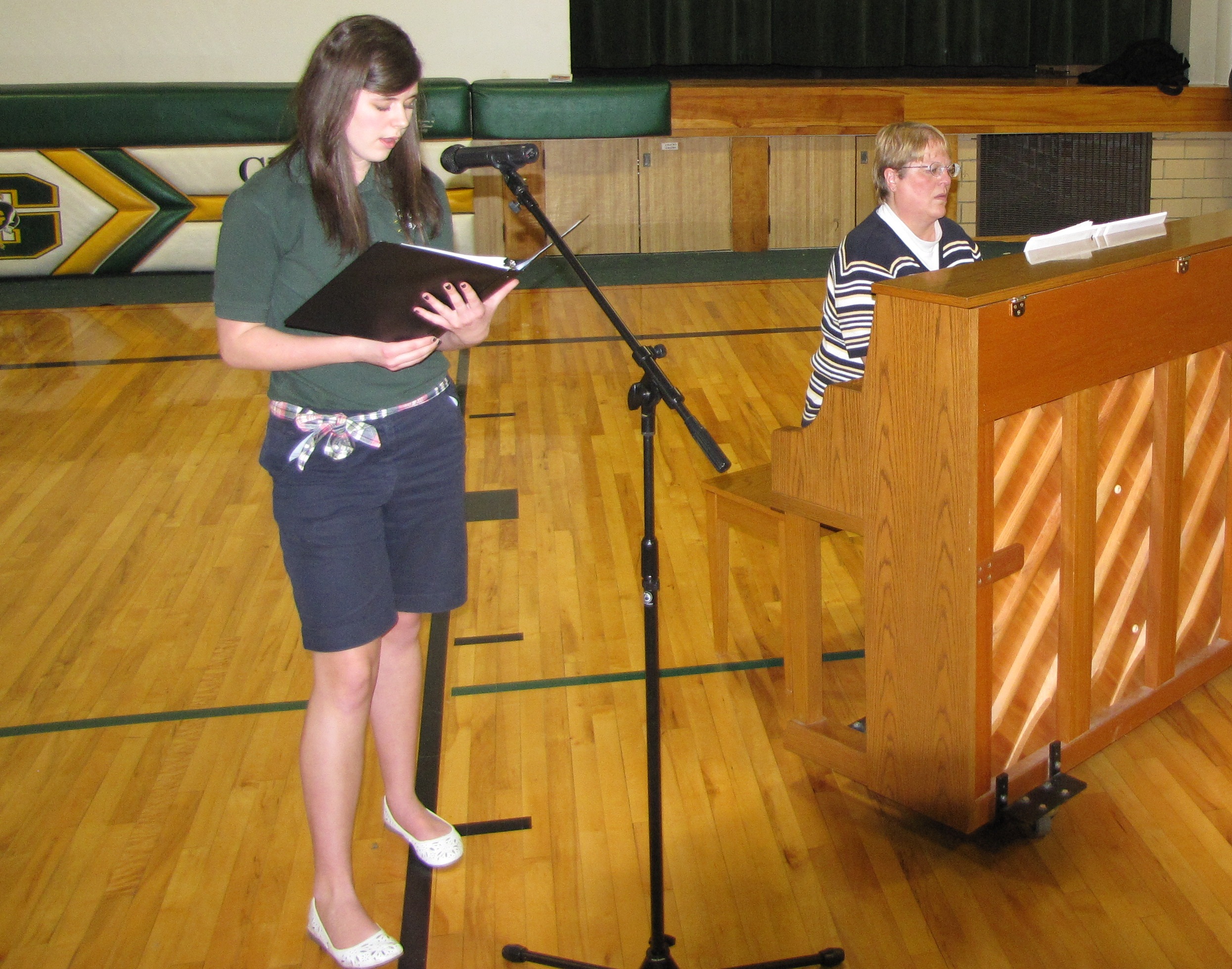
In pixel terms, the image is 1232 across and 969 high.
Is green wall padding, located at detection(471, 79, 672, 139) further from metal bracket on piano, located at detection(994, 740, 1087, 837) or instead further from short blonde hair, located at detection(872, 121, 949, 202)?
metal bracket on piano, located at detection(994, 740, 1087, 837)

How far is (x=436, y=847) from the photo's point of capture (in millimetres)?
2135

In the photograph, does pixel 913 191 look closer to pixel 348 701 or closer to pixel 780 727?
pixel 780 727

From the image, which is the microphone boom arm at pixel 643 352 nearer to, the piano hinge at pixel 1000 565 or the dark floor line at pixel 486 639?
the piano hinge at pixel 1000 565

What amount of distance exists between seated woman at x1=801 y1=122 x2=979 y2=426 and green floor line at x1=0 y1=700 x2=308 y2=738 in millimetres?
1240

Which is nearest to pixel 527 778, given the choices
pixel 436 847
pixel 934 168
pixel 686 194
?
pixel 436 847

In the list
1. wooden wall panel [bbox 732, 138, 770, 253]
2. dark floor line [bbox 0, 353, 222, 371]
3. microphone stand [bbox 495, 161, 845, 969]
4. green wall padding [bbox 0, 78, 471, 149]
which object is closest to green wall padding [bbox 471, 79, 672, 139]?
green wall padding [bbox 0, 78, 471, 149]

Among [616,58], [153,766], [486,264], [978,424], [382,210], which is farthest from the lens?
[616,58]

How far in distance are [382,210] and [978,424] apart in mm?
910

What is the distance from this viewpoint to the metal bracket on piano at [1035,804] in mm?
2102

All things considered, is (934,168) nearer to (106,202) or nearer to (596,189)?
(596,189)

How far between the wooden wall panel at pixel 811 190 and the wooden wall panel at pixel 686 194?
0.28 metres

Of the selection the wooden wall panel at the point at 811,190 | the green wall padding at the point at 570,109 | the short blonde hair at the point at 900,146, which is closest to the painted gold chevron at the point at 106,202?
the green wall padding at the point at 570,109

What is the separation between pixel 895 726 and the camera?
2.17 metres

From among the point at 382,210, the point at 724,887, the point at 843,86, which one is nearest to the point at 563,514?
the point at 724,887
